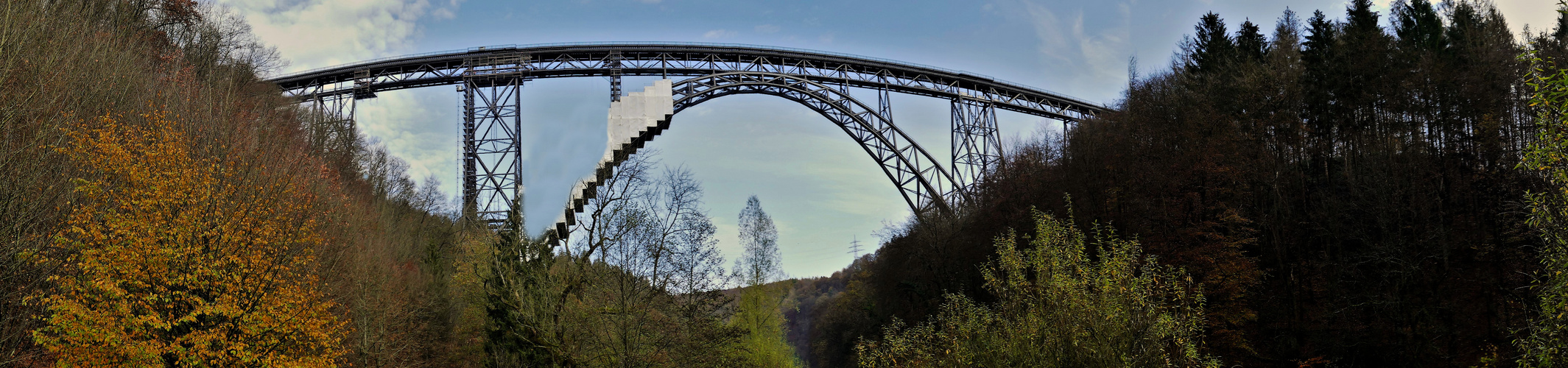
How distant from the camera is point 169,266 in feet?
56.3

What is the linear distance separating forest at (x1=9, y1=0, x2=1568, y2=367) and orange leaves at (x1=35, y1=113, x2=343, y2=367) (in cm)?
8

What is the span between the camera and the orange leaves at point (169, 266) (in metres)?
15.6

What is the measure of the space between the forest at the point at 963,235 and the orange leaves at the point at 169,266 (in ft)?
0.26

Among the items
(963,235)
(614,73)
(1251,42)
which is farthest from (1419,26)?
(614,73)

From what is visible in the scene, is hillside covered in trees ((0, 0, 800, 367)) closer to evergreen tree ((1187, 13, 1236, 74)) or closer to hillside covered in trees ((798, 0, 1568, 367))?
hillside covered in trees ((798, 0, 1568, 367))

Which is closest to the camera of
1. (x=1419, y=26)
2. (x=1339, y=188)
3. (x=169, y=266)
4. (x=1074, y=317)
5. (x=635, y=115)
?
(x=1074, y=317)

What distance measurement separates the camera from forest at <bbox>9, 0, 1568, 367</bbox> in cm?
1223

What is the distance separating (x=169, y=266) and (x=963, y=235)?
2659 centimetres

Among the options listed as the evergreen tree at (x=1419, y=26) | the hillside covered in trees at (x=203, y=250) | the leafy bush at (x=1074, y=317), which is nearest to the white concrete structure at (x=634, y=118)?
the hillside covered in trees at (x=203, y=250)

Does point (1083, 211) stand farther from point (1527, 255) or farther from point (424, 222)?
point (424, 222)

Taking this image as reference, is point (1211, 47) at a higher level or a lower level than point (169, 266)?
higher

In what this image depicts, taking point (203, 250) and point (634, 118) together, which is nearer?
point (634, 118)

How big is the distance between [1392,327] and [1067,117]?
1767cm

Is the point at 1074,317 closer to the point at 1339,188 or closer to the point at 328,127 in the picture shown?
the point at 1339,188
